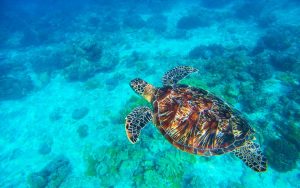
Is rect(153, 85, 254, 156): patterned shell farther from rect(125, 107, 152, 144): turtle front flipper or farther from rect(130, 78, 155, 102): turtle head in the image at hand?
rect(130, 78, 155, 102): turtle head

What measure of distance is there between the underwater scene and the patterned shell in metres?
0.03

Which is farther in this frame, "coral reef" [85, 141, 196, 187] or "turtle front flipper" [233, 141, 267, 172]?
"coral reef" [85, 141, 196, 187]

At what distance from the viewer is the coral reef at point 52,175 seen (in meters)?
8.66

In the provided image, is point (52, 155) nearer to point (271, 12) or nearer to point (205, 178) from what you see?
point (205, 178)

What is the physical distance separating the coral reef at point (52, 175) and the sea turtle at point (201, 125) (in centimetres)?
494

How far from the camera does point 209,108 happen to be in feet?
17.1

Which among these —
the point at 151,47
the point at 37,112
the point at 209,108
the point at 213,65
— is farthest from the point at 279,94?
the point at 37,112

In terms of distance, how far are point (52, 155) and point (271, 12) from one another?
24.5 m

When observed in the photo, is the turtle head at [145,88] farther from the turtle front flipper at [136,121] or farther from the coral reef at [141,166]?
the coral reef at [141,166]

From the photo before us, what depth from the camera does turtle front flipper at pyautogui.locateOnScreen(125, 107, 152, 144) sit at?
5668 millimetres

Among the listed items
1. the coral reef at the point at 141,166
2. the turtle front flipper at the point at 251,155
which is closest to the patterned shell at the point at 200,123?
the turtle front flipper at the point at 251,155

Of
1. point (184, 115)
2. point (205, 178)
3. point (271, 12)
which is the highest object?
point (184, 115)

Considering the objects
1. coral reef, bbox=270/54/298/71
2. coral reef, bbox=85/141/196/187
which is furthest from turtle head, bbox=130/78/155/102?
coral reef, bbox=270/54/298/71

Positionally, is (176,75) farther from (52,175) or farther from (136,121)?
(52,175)
